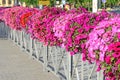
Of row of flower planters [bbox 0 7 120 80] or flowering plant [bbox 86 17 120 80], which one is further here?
row of flower planters [bbox 0 7 120 80]

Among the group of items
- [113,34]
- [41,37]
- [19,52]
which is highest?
[113,34]

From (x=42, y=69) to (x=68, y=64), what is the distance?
3.02m

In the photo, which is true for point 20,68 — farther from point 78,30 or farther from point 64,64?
point 78,30

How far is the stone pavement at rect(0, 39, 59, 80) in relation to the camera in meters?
8.91

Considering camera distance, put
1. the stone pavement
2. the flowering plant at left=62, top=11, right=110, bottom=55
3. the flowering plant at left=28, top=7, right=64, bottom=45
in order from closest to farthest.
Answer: the flowering plant at left=62, top=11, right=110, bottom=55 → the flowering plant at left=28, top=7, right=64, bottom=45 → the stone pavement

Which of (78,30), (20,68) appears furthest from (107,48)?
(20,68)

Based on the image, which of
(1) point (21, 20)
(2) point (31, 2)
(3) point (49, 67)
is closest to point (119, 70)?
(3) point (49, 67)

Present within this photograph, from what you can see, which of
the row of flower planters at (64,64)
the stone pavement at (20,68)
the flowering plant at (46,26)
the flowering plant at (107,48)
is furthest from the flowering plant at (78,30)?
the stone pavement at (20,68)

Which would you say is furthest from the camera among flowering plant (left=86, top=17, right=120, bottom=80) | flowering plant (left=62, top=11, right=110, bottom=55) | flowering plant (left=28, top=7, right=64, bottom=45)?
flowering plant (left=28, top=7, right=64, bottom=45)

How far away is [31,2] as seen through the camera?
5306 centimetres

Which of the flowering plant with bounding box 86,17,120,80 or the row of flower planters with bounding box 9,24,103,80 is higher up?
the flowering plant with bounding box 86,17,120,80

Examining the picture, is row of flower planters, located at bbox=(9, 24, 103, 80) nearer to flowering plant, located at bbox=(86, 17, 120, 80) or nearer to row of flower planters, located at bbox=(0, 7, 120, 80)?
row of flower planters, located at bbox=(0, 7, 120, 80)

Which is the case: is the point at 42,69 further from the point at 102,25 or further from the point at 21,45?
the point at 102,25

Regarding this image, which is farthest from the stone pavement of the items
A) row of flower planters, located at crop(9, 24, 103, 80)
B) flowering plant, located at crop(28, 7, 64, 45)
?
flowering plant, located at crop(28, 7, 64, 45)
